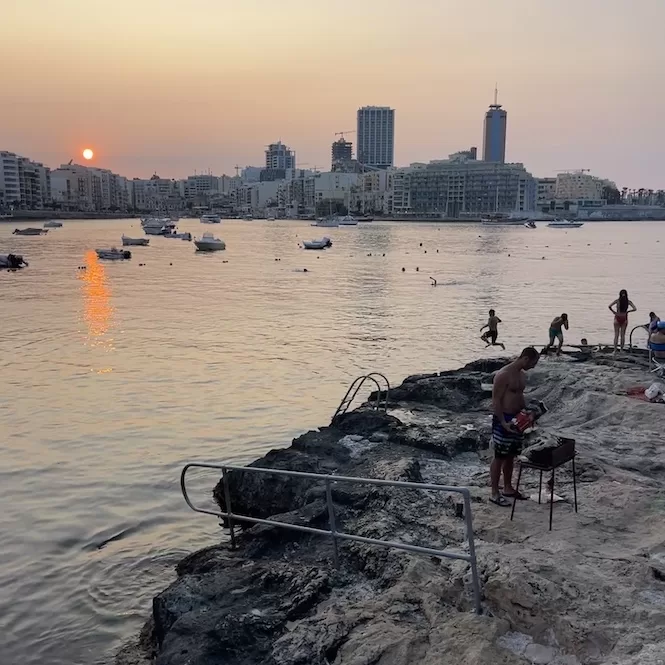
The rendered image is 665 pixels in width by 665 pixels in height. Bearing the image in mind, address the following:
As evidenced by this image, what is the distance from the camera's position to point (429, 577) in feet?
19.3

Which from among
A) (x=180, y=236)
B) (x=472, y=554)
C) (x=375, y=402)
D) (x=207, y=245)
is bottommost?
(x=375, y=402)

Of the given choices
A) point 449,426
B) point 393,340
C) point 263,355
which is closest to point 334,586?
point 449,426

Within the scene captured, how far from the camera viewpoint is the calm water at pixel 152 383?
26.0 ft

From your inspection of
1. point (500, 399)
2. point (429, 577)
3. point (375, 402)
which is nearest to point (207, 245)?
point (375, 402)

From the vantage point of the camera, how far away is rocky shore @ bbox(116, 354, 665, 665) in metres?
4.95

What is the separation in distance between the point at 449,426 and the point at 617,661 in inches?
270

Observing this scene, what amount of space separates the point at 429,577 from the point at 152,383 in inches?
490

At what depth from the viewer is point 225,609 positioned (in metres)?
5.92

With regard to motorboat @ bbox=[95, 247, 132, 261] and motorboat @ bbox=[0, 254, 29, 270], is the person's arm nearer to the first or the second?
motorboat @ bbox=[0, 254, 29, 270]

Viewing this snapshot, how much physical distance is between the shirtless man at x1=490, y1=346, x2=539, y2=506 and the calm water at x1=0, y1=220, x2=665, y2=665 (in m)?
4.11

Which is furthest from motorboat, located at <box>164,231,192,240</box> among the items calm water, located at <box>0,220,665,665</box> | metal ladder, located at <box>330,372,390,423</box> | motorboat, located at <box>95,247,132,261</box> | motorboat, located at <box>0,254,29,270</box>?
metal ladder, located at <box>330,372,390,423</box>

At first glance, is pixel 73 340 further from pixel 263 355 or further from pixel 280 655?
pixel 280 655

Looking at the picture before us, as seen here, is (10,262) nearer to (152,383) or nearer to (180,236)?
(152,383)

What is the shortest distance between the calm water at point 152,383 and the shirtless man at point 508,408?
4.11m
